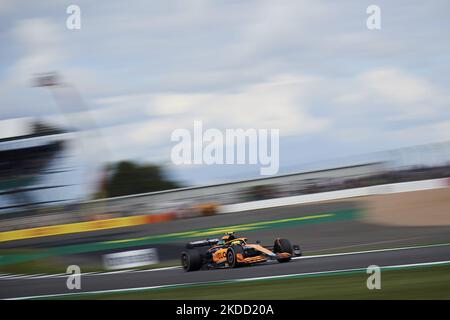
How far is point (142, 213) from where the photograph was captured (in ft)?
30.6

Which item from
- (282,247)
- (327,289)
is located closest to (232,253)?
(282,247)

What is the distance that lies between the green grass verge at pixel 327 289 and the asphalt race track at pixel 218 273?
43cm

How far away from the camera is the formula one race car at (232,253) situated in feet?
25.6

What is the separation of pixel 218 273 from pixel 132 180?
2381mm

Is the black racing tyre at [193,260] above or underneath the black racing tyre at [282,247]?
underneath

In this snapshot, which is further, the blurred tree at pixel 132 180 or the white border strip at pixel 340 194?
the white border strip at pixel 340 194

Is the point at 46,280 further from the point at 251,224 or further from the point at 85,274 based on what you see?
the point at 251,224

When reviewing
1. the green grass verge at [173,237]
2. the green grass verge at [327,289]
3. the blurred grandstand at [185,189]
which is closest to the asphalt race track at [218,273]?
the green grass verge at [327,289]

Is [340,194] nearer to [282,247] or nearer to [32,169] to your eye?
[282,247]

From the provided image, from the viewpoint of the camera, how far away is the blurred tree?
333 inches

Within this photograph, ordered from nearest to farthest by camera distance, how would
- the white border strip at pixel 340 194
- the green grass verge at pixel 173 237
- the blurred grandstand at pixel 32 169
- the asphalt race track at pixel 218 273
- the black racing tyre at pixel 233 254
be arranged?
the asphalt race track at pixel 218 273 → the black racing tyre at pixel 233 254 → the white border strip at pixel 340 194 → the green grass verge at pixel 173 237 → the blurred grandstand at pixel 32 169

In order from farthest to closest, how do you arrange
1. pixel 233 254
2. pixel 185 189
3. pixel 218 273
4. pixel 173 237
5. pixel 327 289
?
pixel 173 237, pixel 185 189, pixel 233 254, pixel 218 273, pixel 327 289

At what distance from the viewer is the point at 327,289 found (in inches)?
240

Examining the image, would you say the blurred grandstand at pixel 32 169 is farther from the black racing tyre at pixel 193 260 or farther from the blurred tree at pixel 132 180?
the black racing tyre at pixel 193 260
